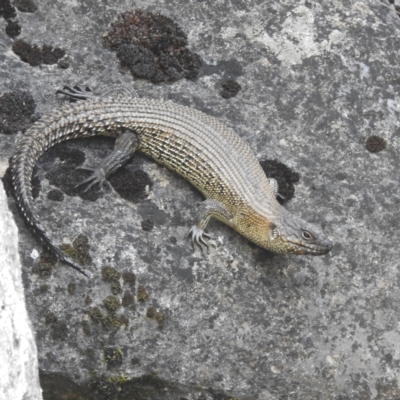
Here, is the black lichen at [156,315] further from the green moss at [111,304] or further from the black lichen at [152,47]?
the black lichen at [152,47]

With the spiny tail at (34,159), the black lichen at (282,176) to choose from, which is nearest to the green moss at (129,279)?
the spiny tail at (34,159)

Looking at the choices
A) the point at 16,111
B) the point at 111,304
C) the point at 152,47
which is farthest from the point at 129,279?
the point at 152,47

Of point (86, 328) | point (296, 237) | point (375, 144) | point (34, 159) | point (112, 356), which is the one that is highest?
point (375, 144)

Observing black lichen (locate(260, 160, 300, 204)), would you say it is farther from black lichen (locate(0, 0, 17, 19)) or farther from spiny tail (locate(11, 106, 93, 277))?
black lichen (locate(0, 0, 17, 19))

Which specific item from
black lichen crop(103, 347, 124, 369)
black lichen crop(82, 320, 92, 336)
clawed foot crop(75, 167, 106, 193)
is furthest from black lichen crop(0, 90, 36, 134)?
black lichen crop(103, 347, 124, 369)

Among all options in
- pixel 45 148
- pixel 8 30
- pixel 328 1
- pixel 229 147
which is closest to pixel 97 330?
pixel 45 148

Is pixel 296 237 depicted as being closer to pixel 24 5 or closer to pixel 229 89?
pixel 229 89
